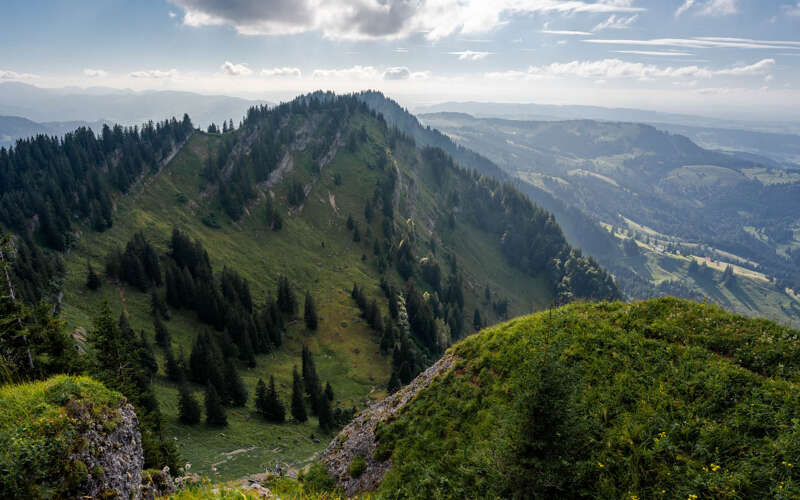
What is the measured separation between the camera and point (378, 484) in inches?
838

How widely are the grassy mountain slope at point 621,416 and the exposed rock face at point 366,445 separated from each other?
120 cm

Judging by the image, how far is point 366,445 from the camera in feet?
84.8

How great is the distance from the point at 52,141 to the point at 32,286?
488ft

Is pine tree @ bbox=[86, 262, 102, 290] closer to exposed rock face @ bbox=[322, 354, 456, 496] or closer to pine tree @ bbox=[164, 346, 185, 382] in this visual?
pine tree @ bbox=[164, 346, 185, 382]

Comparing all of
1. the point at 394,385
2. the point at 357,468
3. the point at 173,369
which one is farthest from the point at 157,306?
the point at 357,468

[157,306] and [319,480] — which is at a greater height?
[319,480]

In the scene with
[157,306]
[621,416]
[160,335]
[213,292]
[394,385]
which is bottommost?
[394,385]

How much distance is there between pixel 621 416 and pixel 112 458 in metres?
22.3

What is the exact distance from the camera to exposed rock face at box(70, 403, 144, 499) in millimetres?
12828

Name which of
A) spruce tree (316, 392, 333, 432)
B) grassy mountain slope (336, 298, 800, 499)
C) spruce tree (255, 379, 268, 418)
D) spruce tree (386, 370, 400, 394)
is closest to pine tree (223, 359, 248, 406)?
spruce tree (255, 379, 268, 418)

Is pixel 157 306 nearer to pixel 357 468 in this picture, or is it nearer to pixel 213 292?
pixel 213 292

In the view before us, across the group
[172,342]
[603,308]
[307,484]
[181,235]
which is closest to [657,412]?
[603,308]

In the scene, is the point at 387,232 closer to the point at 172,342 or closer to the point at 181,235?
the point at 181,235

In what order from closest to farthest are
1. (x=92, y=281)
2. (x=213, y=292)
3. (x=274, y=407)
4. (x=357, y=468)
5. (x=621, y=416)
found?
(x=621, y=416), (x=357, y=468), (x=274, y=407), (x=92, y=281), (x=213, y=292)
